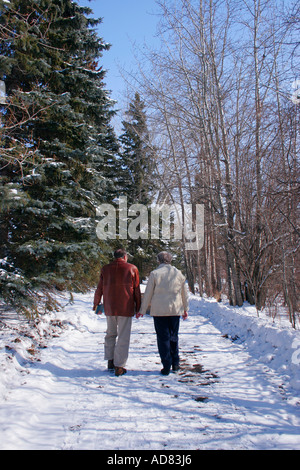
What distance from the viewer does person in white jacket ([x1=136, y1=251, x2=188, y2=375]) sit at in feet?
15.2

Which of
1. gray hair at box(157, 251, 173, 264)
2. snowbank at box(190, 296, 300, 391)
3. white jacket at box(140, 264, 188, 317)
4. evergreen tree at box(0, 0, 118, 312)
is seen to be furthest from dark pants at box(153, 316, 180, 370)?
evergreen tree at box(0, 0, 118, 312)

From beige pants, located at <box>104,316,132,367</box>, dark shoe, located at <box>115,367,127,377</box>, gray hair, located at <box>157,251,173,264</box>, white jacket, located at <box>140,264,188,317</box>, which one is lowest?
dark shoe, located at <box>115,367,127,377</box>

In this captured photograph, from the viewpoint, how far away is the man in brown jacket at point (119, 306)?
15.1ft

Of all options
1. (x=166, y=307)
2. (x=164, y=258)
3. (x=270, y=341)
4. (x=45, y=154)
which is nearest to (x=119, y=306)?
(x=166, y=307)

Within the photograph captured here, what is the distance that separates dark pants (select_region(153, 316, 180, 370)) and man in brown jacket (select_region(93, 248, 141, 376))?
0.47m

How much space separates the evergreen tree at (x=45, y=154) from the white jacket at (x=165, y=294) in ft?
8.01

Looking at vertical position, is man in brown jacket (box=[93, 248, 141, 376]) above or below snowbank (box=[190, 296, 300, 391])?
above

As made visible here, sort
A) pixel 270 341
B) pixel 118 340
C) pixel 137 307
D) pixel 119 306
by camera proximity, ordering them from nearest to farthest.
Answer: pixel 118 340, pixel 119 306, pixel 137 307, pixel 270 341

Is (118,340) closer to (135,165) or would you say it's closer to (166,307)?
(166,307)

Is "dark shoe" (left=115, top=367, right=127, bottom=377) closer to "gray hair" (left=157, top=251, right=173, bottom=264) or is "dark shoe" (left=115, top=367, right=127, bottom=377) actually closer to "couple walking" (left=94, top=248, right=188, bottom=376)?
"couple walking" (left=94, top=248, right=188, bottom=376)

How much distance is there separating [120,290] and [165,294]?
0.71 m

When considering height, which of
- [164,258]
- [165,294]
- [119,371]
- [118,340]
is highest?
[164,258]

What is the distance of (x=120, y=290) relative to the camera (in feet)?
15.8
